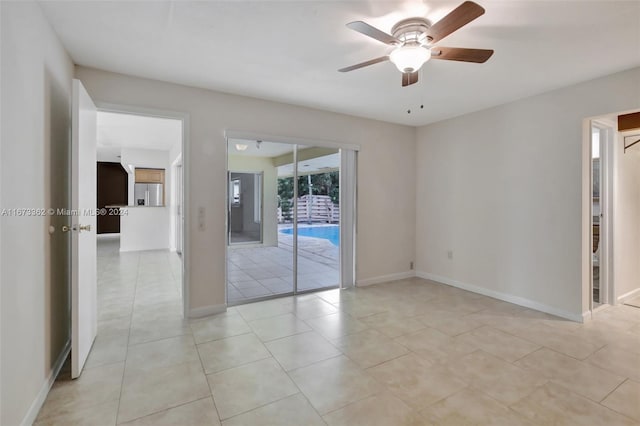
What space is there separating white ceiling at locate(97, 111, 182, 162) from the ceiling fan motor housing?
3240mm

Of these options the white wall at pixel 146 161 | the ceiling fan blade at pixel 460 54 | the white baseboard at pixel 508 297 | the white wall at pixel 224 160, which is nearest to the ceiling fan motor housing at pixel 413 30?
the ceiling fan blade at pixel 460 54

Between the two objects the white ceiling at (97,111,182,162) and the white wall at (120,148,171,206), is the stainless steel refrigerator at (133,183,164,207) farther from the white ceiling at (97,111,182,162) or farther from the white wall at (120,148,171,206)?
the white ceiling at (97,111,182,162)

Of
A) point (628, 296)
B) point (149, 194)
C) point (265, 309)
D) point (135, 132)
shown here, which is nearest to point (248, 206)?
point (135, 132)

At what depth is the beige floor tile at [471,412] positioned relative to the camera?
1.76 meters

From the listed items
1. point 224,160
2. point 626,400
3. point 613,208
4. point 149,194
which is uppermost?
point 224,160

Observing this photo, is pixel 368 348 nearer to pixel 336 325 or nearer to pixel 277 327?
pixel 336 325

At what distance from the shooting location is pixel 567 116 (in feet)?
10.8

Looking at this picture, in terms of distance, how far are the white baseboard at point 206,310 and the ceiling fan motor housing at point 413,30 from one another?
313cm

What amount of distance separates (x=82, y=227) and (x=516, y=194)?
4436 millimetres

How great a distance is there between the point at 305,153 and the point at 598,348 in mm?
4213

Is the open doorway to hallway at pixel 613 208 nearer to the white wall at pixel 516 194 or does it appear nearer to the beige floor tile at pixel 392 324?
the white wall at pixel 516 194

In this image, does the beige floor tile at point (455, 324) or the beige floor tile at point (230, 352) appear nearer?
the beige floor tile at point (230, 352)

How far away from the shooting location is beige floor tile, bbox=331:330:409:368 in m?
2.46

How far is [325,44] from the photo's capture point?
7.95 feet
